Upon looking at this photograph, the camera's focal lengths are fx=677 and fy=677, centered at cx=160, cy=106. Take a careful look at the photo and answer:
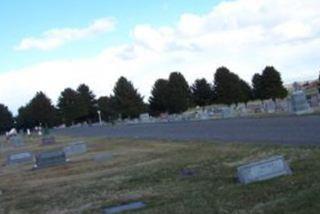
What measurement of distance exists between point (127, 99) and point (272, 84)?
33.4 m

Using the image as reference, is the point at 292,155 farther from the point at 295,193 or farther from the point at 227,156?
Answer: the point at 295,193

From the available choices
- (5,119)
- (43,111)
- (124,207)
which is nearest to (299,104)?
(124,207)

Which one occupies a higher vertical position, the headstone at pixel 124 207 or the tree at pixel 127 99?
the tree at pixel 127 99

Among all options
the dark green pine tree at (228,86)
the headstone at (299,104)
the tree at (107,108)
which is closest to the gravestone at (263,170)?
the headstone at (299,104)

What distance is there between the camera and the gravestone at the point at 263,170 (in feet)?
44.3

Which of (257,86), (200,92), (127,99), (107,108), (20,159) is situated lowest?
(20,159)

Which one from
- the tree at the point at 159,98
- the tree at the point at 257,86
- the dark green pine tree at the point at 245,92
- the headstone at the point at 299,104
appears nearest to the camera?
the headstone at the point at 299,104

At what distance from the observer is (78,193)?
16.8m

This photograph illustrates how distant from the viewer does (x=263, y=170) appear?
13.5 m

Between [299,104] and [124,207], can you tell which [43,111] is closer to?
[299,104]

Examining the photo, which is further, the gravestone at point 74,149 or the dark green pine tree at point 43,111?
the dark green pine tree at point 43,111

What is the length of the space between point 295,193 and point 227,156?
29.9ft

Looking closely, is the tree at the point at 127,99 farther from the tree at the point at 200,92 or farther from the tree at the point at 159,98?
the tree at the point at 200,92

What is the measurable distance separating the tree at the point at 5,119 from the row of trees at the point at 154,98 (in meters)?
15.4
